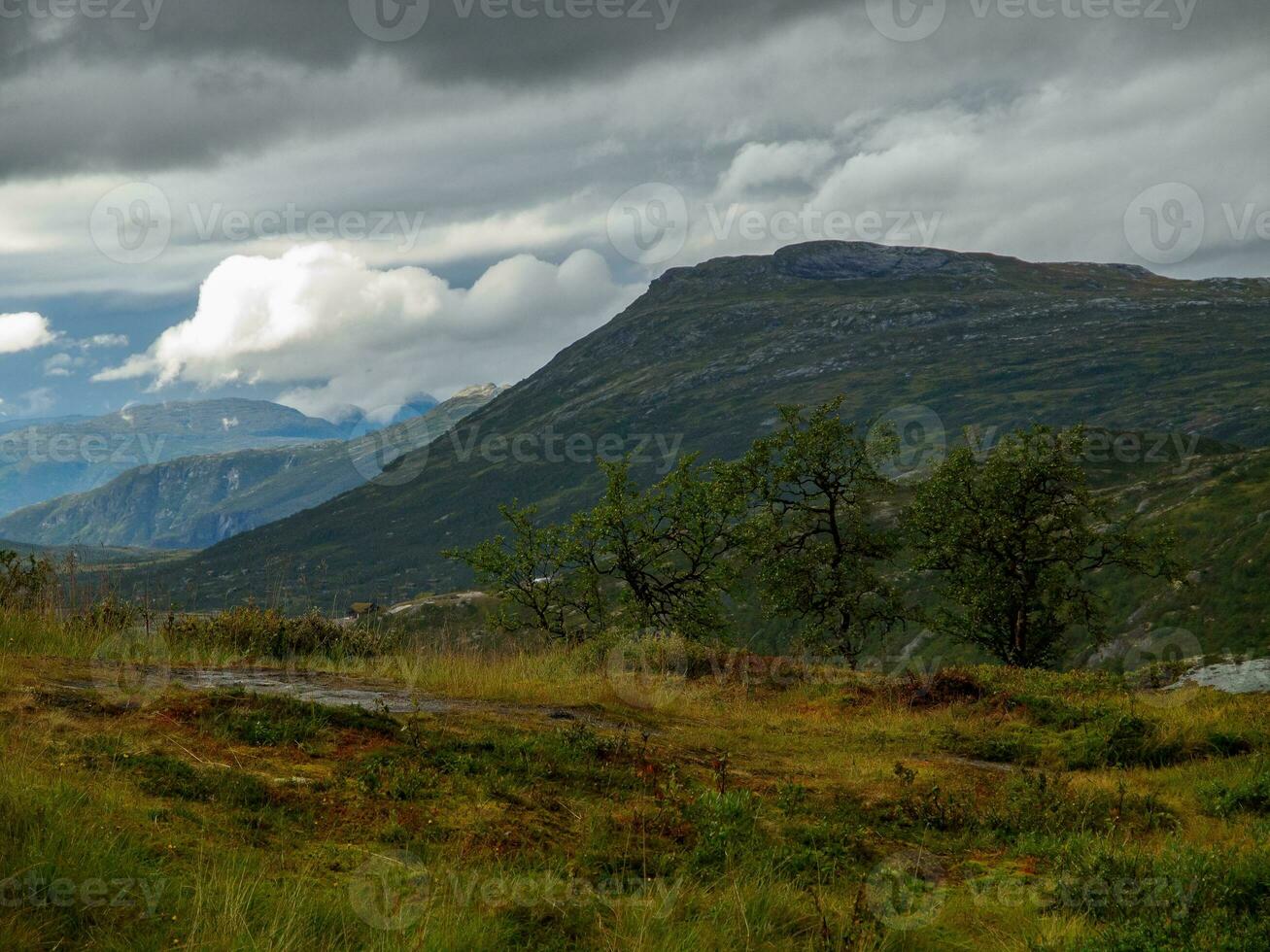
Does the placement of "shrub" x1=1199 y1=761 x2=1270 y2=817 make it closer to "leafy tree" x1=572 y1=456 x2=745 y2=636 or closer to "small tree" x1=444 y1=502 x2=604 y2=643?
"leafy tree" x1=572 y1=456 x2=745 y2=636

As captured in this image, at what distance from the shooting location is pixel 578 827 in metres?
8.48

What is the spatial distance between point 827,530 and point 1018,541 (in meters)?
7.28

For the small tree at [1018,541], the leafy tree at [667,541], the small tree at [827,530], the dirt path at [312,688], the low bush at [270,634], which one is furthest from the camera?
the small tree at [827,530]

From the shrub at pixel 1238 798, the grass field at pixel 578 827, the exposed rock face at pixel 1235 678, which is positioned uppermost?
the grass field at pixel 578 827

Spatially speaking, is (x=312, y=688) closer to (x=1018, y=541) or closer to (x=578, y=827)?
(x=578, y=827)

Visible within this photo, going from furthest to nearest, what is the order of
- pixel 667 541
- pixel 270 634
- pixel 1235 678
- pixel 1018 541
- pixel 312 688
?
pixel 1018 541, pixel 667 541, pixel 1235 678, pixel 270 634, pixel 312 688

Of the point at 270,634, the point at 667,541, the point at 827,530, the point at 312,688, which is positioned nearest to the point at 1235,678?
the point at 667,541

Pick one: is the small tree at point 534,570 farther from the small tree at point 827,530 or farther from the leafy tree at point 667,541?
the small tree at point 827,530

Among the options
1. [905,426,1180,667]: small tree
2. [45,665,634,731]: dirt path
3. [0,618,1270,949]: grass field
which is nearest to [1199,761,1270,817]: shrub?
[0,618,1270,949]: grass field

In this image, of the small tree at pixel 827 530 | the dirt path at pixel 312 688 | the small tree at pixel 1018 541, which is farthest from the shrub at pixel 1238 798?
the small tree at pixel 827 530

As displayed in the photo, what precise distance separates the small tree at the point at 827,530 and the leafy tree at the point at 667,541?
2807 mm

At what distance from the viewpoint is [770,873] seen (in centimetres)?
748

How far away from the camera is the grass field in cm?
580

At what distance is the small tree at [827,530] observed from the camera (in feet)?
117
